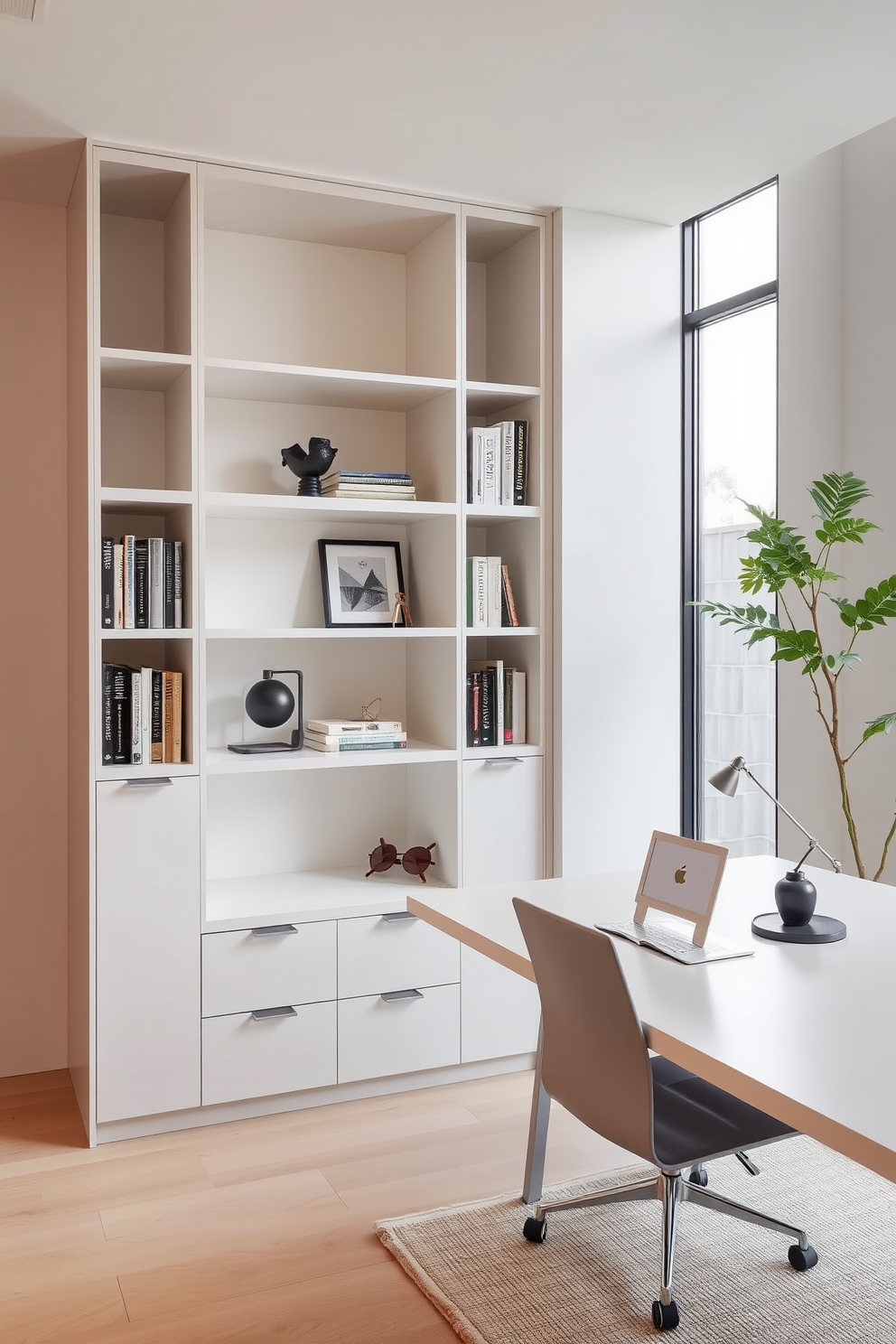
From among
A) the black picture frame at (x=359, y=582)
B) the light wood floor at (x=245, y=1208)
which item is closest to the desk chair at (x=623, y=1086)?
the light wood floor at (x=245, y=1208)

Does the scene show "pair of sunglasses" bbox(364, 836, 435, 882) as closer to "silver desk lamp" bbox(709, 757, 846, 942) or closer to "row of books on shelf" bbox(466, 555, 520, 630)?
"row of books on shelf" bbox(466, 555, 520, 630)

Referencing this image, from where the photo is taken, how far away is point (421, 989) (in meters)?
3.32

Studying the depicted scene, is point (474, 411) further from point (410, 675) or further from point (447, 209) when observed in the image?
point (410, 675)

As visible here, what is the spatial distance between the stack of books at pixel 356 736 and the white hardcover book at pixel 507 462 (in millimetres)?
800

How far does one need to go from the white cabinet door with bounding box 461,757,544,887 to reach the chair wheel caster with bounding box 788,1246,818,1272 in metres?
1.38

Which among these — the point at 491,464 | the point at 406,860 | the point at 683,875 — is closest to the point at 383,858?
the point at 406,860

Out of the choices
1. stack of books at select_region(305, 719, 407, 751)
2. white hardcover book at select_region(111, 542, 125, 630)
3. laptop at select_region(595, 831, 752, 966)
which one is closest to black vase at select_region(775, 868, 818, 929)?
laptop at select_region(595, 831, 752, 966)

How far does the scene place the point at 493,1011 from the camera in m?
3.41

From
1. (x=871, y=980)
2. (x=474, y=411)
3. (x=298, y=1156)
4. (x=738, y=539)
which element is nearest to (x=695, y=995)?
(x=871, y=980)

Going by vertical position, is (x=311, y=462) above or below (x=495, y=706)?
above

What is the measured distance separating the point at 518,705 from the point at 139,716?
120 centimetres

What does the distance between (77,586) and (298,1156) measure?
1673 millimetres

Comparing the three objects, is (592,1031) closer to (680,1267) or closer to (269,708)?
(680,1267)

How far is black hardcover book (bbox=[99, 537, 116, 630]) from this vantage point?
296cm
